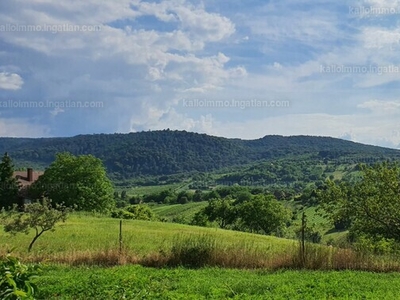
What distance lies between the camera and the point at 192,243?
18.0 m

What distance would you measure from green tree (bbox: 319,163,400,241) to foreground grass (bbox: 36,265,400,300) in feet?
20.1

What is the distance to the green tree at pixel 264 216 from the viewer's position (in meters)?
76.3

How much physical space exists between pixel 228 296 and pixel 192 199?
457 ft

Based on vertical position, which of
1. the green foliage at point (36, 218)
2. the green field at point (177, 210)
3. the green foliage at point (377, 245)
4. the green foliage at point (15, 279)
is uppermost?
the green foliage at point (15, 279)

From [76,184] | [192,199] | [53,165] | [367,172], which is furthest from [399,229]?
[192,199]

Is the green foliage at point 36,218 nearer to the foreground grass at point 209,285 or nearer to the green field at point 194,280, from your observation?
the green field at point 194,280

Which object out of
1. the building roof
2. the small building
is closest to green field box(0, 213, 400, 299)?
the small building

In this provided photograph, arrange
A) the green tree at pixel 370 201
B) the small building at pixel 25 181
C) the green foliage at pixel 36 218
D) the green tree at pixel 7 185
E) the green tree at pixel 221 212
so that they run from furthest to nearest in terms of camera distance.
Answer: the green tree at pixel 221 212
the small building at pixel 25 181
the green tree at pixel 7 185
the green foliage at pixel 36 218
the green tree at pixel 370 201

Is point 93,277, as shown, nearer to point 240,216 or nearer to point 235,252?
point 235,252

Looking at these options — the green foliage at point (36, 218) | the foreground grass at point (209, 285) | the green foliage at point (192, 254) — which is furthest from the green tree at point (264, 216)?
the foreground grass at point (209, 285)

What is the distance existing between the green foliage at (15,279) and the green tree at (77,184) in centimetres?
6870

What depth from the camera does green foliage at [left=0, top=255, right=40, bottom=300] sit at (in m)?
3.35

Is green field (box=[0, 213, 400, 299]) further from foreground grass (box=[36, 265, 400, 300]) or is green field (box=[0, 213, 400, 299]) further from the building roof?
the building roof

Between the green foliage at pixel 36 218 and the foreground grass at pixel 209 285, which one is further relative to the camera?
the green foliage at pixel 36 218
